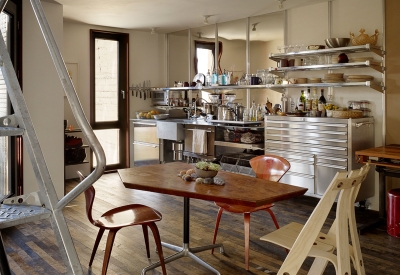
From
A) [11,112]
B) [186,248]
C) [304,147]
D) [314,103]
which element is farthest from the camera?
[314,103]

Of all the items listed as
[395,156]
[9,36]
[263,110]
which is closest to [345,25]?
[263,110]

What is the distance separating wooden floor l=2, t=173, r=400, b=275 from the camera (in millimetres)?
3340

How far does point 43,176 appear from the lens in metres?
1.33

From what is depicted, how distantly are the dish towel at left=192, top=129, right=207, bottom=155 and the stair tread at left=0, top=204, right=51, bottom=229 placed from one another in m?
5.07

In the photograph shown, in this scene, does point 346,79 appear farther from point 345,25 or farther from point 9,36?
point 9,36

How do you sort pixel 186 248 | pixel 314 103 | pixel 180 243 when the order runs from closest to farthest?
pixel 186 248, pixel 180 243, pixel 314 103

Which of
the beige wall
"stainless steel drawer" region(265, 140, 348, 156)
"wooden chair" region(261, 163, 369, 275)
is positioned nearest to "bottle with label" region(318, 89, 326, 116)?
"stainless steel drawer" region(265, 140, 348, 156)

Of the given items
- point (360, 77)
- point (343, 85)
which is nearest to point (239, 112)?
point (343, 85)

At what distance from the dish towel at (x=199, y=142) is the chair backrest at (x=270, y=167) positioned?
2.56 meters

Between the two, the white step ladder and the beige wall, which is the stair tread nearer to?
the white step ladder

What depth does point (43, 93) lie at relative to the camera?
516cm

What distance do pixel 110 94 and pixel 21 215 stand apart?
261 inches

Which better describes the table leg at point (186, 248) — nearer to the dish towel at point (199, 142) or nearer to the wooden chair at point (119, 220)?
the wooden chair at point (119, 220)

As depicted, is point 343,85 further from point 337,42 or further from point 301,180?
point 301,180
